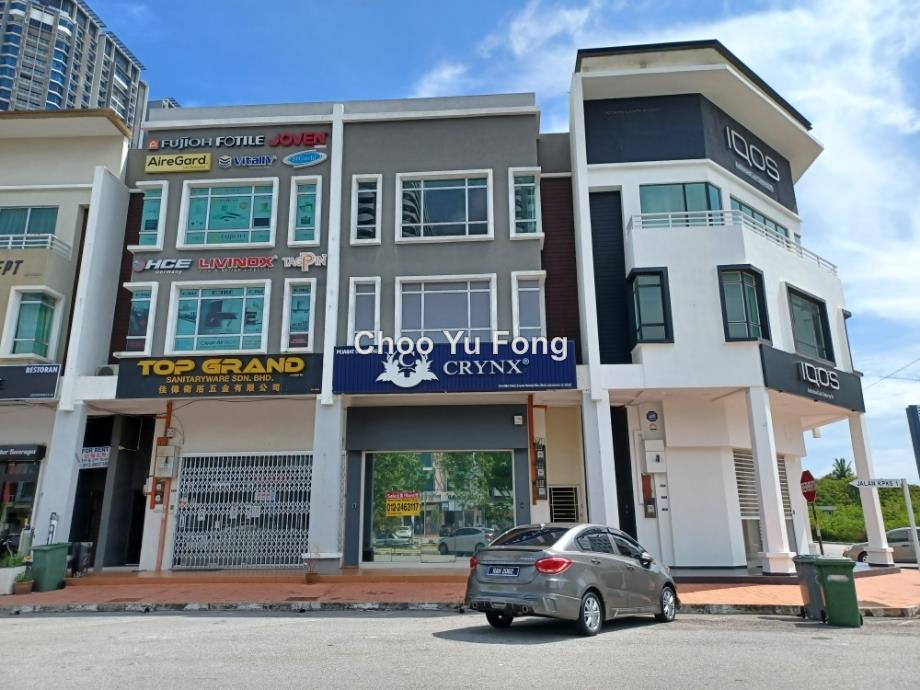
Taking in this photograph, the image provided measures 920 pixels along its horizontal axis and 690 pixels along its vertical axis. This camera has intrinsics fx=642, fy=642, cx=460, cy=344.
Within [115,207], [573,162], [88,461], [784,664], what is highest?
[573,162]

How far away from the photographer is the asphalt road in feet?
20.6

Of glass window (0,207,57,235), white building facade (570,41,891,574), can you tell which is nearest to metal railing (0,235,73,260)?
glass window (0,207,57,235)

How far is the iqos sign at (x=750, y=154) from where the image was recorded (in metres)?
20.3

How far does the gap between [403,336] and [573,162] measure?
7.43 meters

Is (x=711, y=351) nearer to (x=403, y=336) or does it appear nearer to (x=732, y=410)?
(x=732, y=410)

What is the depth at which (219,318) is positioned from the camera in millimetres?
18391

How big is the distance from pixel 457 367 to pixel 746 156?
39.8ft

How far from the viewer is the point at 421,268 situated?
1841 centimetres

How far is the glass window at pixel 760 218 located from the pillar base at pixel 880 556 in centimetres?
966

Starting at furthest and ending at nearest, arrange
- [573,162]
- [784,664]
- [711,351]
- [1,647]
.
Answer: [573,162] → [711,351] → [1,647] → [784,664]

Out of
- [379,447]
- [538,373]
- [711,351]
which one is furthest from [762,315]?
[379,447]

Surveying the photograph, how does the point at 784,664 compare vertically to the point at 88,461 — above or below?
below

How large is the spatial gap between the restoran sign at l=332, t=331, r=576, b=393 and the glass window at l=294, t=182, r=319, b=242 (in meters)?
4.27

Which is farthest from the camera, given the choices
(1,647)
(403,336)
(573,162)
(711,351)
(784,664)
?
(573,162)
